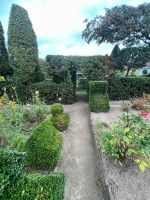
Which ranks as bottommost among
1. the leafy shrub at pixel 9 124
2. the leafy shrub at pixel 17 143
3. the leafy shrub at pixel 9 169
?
the leafy shrub at pixel 9 124

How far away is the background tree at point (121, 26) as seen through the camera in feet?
47.7

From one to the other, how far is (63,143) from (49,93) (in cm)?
596

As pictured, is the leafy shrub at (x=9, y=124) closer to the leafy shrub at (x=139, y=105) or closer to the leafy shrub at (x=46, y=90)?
the leafy shrub at (x=46, y=90)

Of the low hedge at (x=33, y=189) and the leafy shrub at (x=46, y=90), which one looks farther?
the leafy shrub at (x=46, y=90)

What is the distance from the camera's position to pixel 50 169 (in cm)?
502

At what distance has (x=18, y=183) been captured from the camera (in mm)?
3266

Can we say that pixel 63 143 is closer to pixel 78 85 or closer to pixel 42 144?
pixel 42 144

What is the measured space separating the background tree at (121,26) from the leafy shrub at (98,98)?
6020mm

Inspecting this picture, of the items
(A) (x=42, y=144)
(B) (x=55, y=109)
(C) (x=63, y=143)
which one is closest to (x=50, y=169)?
(A) (x=42, y=144)

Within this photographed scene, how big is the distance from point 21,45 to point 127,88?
6570 millimetres

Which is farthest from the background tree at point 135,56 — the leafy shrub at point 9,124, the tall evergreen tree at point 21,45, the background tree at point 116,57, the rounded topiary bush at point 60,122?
the leafy shrub at point 9,124

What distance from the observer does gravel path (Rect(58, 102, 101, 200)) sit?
14.8 ft

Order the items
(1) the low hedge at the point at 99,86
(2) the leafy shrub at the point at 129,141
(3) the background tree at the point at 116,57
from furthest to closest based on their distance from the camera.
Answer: (3) the background tree at the point at 116,57 → (1) the low hedge at the point at 99,86 → (2) the leafy shrub at the point at 129,141

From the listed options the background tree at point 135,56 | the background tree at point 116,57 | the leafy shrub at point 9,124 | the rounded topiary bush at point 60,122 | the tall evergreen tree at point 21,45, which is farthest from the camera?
the background tree at point 116,57
